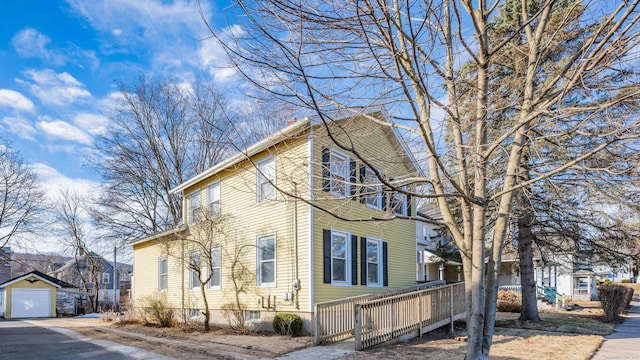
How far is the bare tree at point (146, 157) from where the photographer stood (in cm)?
2453

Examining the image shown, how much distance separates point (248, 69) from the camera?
4.92 meters

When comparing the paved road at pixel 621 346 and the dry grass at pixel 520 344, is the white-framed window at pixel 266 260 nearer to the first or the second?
the dry grass at pixel 520 344

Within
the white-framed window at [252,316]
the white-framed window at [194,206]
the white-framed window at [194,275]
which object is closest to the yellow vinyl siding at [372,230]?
the white-framed window at [252,316]

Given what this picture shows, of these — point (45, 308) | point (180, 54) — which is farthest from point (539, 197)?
point (45, 308)

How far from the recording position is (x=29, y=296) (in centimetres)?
2931

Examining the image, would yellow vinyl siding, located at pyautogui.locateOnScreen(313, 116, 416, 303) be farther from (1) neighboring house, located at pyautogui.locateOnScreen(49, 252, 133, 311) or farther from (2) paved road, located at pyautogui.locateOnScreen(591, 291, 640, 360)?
(1) neighboring house, located at pyautogui.locateOnScreen(49, 252, 133, 311)

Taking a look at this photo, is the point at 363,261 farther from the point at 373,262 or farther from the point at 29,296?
the point at 29,296

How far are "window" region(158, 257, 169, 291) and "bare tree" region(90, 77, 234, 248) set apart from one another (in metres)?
5.57

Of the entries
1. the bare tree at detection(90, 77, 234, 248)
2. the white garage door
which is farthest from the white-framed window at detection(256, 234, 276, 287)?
the white garage door

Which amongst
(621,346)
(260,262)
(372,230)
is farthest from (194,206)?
(621,346)

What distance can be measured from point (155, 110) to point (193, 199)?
981cm

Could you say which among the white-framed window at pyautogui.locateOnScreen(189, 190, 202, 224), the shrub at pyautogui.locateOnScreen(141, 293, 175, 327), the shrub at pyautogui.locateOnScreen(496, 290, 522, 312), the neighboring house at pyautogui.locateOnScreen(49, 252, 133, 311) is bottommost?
the neighboring house at pyautogui.locateOnScreen(49, 252, 133, 311)

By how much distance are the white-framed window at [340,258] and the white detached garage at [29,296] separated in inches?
1019

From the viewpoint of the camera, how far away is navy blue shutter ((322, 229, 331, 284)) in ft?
39.6
